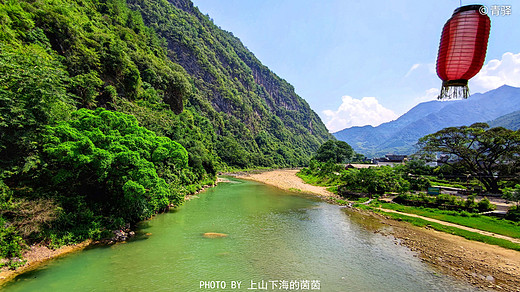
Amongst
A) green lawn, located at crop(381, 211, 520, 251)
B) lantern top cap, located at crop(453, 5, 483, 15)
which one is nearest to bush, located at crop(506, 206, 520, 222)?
green lawn, located at crop(381, 211, 520, 251)

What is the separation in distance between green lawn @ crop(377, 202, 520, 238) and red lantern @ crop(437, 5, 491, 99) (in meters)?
21.0

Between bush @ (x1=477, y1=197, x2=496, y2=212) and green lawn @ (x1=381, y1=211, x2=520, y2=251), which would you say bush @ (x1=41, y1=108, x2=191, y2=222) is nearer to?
green lawn @ (x1=381, y1=211, x2=520, y2=251)

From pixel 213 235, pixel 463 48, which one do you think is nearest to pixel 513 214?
pixel 463 48

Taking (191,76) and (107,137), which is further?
(191,76)

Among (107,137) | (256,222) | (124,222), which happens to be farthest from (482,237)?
(107,137)

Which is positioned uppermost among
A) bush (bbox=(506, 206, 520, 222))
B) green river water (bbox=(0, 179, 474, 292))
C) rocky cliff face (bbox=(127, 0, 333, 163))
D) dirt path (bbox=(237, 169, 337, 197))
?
rocky cliff face (bbox=(127, 0, 333, 163))

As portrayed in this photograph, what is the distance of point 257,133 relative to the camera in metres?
141

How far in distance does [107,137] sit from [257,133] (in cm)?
12606

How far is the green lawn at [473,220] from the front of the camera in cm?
1895

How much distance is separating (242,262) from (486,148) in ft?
134

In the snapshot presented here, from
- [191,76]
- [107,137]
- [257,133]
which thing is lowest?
[107,137]

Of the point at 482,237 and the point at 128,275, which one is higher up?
the point at 482,237

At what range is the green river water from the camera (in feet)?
36.8

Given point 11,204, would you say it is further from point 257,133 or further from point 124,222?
point 257,133
